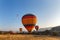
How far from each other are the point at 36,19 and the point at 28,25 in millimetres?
3472

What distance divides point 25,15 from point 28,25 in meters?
3.70

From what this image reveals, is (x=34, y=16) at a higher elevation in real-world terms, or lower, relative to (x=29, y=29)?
higher

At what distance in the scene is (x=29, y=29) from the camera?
5694 centimetres

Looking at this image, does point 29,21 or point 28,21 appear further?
point 28,21

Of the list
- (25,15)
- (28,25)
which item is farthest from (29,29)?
(25,15)

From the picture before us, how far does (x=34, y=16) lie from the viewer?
5784 cm

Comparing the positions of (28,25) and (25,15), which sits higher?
(25,15)

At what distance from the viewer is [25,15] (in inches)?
2274

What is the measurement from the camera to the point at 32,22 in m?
56.7

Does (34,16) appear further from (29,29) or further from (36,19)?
(29,29)

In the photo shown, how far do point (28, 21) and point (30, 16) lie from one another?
1.95 metres

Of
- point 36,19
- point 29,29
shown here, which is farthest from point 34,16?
point 29,29

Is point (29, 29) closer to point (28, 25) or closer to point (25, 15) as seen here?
point (28, 25)

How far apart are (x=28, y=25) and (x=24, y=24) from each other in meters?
1.38
